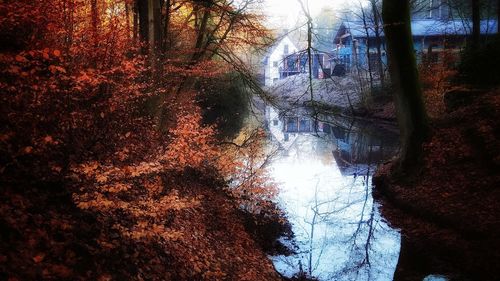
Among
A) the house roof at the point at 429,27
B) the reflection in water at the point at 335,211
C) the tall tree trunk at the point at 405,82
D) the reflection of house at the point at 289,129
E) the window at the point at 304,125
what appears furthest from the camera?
the house roof at the point at 429,27

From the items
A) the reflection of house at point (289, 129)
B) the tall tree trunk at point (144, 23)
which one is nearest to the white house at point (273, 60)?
the reflection of house at point (289, 129)

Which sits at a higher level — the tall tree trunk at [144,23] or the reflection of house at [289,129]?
the tall tree trunk at [144,23]

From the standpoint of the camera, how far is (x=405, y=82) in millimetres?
13672

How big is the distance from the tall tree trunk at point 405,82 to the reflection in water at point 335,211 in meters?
2.37

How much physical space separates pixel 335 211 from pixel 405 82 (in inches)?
209

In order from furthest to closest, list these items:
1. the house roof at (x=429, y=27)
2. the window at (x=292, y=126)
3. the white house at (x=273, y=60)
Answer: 1. the white house at (x=273, y=60)
2. the house roof at (x=429, y=27)
3. the window at (x=292, y=126)

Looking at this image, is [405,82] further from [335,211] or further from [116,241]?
[116,241]

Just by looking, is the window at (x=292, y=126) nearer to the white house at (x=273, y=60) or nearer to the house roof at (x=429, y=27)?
the house roof at (x=429, y=27)

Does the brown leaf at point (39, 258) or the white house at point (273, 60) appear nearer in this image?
the brown leaf at point (39, 258)

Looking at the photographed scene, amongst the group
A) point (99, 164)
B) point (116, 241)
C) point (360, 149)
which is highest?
point (99, 164)

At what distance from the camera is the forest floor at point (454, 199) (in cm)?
938

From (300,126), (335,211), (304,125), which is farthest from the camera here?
(304,125)

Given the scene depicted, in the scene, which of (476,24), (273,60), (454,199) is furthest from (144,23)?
(273,60)

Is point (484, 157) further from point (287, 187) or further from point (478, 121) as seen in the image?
point (287, 187)
